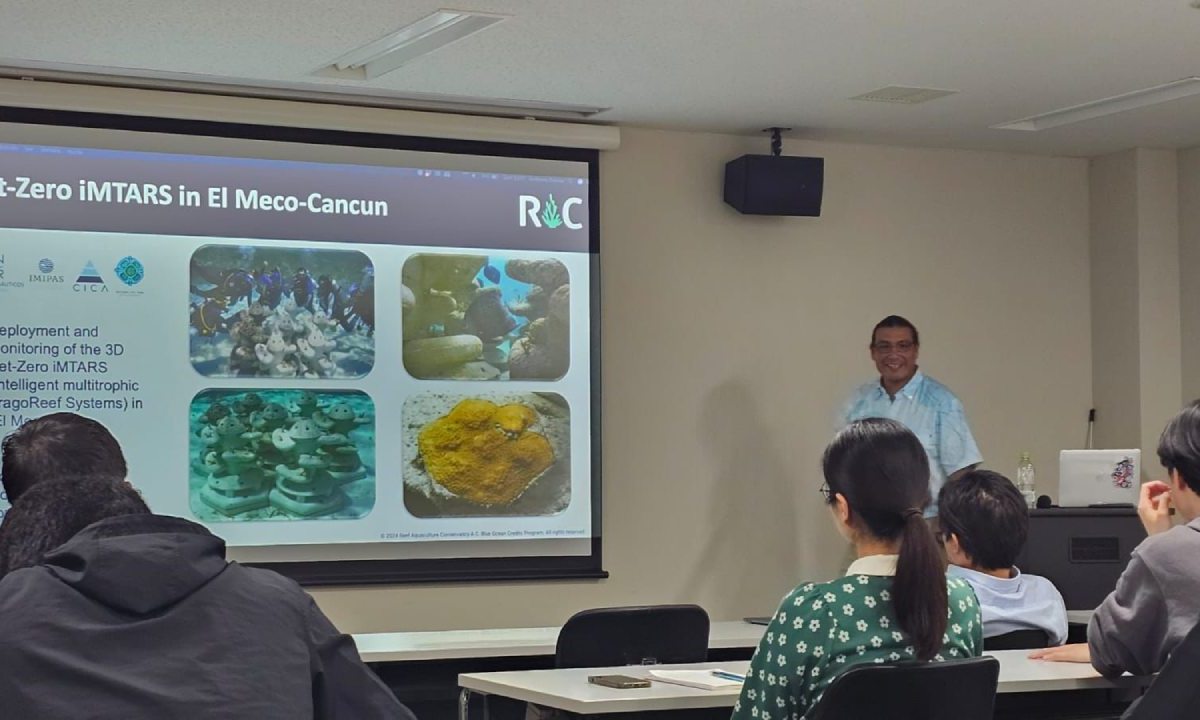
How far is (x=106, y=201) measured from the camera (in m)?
5.45

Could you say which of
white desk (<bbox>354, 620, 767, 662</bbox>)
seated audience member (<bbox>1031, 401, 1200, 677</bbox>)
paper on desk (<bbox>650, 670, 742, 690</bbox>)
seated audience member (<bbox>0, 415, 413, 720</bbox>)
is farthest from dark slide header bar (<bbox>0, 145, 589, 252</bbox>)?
seated audience member (<bbox>0, 415, 413, 720</bbox>)

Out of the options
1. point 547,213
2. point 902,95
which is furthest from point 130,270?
point 902,95

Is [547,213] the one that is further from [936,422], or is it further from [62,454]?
[62,454]

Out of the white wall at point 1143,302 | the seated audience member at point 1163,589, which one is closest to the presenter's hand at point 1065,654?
the seated audience member at point 1163,589

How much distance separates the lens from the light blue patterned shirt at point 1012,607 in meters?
3.71

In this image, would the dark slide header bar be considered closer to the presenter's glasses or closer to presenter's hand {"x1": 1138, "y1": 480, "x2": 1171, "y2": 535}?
the presenter's glasses

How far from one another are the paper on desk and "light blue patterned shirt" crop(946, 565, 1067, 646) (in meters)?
0.81

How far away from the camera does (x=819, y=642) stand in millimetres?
2615

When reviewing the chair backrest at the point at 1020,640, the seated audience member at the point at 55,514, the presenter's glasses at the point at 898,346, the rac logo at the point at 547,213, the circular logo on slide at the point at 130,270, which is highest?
the rac logo at the point at 547,213

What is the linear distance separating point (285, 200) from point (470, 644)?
2.04m

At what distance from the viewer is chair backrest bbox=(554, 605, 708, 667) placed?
387cm

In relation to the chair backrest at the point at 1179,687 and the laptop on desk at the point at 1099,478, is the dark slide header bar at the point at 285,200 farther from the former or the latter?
the chair backrest at the point at 1179,687

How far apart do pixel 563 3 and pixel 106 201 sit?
6.74 ft

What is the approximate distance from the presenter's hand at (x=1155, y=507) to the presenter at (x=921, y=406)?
266 cm
